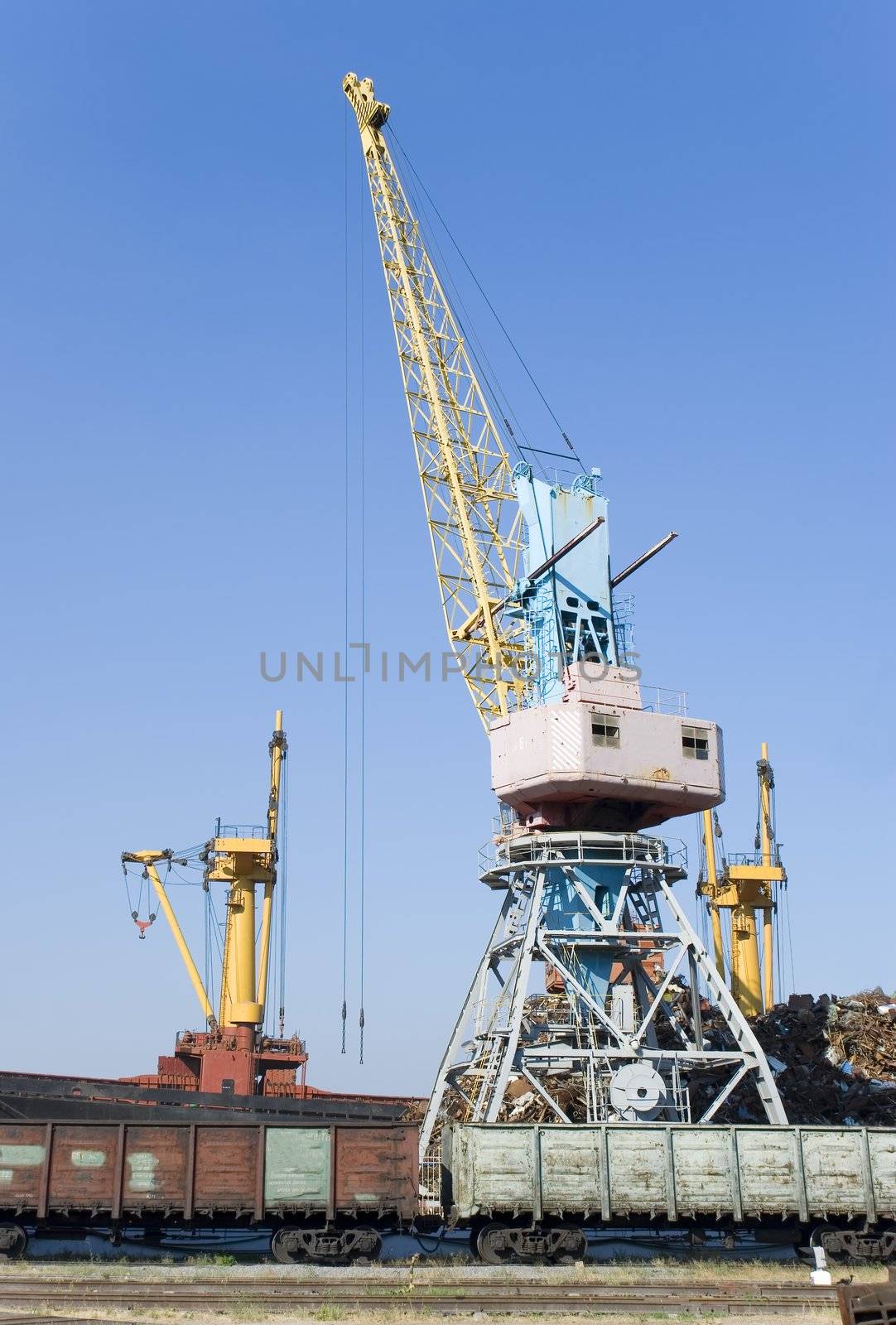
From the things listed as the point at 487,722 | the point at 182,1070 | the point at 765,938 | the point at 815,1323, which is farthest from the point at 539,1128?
the point at 765,938

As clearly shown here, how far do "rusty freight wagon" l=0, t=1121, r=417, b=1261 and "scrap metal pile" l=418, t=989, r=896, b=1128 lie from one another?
41.5 ft

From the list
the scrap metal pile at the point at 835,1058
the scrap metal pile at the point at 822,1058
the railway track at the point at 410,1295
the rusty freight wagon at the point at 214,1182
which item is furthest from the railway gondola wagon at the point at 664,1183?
the scrap metal pile at the point at 835,1058

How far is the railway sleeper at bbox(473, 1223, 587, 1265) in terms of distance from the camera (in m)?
29.5

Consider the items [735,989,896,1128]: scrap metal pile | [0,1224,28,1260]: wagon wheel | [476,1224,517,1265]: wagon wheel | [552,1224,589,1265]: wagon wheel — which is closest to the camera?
[0,1224,28,1260]: wagon wheel

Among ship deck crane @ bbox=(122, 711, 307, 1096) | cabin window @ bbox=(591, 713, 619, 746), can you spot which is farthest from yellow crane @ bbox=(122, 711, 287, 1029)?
cabin window @ bbox=(591, 713, 619, 746)

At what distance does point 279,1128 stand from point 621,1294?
8525mm

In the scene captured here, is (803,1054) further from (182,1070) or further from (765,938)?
(182,1070)

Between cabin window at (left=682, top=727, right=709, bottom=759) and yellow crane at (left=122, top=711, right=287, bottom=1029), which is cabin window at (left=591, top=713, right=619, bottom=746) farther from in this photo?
yellow crane at (left=122, top=711, right=287, bottom=1029)

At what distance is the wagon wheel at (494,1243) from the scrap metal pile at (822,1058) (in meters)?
11.5

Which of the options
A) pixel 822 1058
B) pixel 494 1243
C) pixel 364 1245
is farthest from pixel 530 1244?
pixel 822 1058

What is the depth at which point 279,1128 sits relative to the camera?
97.1 ft

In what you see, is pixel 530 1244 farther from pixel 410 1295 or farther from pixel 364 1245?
pixel 410 1295

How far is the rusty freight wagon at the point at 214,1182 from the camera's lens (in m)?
28.7

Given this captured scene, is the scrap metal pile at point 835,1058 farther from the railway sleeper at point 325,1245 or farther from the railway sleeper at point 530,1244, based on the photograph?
the railway sleeper at point 325,1245
